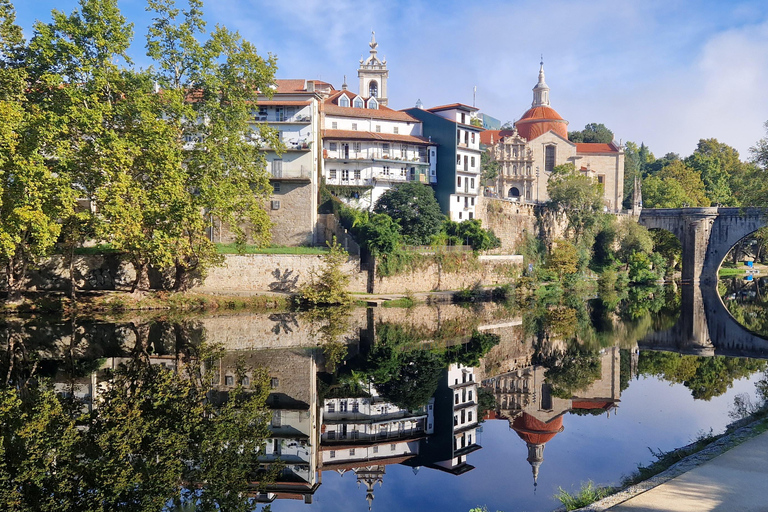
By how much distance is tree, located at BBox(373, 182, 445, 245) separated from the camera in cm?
4356

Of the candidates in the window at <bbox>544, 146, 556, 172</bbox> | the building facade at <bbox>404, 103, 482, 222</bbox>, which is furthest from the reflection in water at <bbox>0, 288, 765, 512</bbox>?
the window at <bbox>544, 146, 556, 172</bbox>

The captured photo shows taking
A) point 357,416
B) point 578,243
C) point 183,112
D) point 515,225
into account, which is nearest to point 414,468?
point 357,416

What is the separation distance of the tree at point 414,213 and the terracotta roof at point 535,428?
91.0ft

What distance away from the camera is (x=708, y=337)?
3012cm

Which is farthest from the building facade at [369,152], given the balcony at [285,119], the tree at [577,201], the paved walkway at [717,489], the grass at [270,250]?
the paved walkway at [717,489]

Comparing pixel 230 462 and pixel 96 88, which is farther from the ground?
pixel 96 88

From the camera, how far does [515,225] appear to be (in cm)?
5528

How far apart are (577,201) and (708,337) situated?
30301 millimetres

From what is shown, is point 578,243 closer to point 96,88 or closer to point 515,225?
point 515,225

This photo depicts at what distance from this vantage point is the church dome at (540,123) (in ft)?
249

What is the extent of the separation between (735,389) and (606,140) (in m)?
87.1

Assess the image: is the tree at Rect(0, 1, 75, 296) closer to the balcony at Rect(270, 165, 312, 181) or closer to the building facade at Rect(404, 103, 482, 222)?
the balcony at Rect(270, 165, 312, 181)

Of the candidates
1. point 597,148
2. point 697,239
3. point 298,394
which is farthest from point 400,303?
point 597,148

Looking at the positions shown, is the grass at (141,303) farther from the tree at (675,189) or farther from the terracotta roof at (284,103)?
the tree at (675,189)
